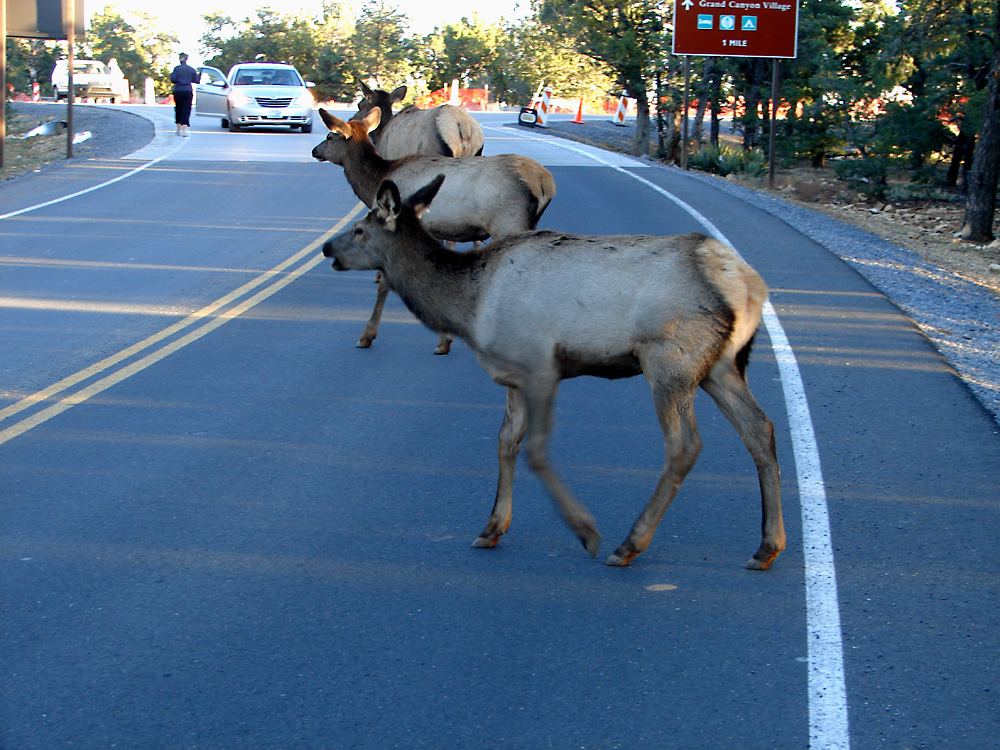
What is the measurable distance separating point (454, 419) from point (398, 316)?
355 centimetres

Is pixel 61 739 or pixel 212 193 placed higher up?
pixel 212 193

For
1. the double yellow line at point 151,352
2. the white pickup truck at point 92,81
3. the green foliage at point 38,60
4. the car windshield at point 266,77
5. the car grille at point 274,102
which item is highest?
the green foliage at point 38,60

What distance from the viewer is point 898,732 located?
3975mm

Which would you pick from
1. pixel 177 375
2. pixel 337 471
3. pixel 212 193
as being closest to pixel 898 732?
pixel 337 471

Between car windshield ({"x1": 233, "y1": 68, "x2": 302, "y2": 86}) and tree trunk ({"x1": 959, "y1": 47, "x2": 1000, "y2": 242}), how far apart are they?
18.1m

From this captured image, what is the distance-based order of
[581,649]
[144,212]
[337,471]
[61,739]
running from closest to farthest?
1. [61,739]
2. [581,649]
3. [337,471]
4. [144,212]

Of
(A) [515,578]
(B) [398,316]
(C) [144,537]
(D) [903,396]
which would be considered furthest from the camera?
(B) [398,316]

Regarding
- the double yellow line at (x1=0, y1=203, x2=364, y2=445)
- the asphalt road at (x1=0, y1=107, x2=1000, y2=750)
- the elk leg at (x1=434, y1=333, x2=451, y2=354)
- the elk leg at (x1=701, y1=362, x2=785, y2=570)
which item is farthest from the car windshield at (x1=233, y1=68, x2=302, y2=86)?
the elk leg at (x1=701, y1=362, x2=785, y2=570)

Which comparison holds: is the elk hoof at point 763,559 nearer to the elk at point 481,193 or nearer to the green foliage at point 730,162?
the elk at point 481,193

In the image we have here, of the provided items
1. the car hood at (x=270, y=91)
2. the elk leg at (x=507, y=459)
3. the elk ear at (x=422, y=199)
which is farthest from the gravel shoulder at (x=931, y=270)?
the car hood at (x=270, y=91)

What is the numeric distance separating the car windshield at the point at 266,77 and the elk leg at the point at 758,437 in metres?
27.2

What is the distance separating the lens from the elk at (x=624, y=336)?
5172 millimetres

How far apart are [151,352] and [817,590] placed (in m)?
6.12

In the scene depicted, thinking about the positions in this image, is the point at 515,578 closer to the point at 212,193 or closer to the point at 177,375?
the point at 177,375
